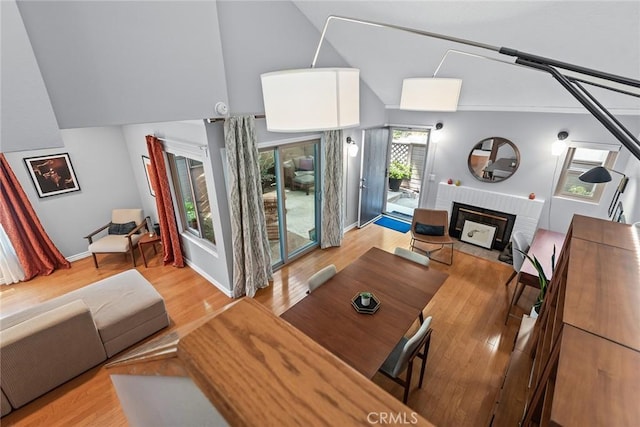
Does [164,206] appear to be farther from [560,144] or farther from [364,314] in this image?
[560,144]

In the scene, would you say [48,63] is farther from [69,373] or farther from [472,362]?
[472,362]

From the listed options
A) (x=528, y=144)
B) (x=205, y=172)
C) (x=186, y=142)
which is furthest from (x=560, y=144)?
(x=186, y=142)

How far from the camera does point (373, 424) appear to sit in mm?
375

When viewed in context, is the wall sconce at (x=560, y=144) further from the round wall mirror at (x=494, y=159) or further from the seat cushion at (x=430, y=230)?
the seat cushion at (x=430, y=230)

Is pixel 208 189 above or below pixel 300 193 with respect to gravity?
Result: above

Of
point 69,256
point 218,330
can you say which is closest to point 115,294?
point 69,256

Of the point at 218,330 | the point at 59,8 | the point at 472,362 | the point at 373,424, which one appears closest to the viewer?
the point at 373,424

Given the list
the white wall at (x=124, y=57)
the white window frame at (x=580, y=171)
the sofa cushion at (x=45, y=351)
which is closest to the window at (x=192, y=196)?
the white wall at (x=124, y=57)

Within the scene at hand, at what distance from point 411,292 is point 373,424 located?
2418 mm

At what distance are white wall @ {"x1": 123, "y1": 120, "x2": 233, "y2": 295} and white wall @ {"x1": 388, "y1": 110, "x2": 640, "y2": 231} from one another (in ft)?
12.1

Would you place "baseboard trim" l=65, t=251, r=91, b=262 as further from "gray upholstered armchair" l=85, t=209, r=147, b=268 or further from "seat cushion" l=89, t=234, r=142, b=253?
"seat cushion" l=89, t=234, r=142, b=253

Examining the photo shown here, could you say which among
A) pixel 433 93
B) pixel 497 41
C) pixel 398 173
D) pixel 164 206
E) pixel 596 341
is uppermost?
pixel 497 41

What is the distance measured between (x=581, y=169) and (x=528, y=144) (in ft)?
2.44

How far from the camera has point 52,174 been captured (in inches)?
167
